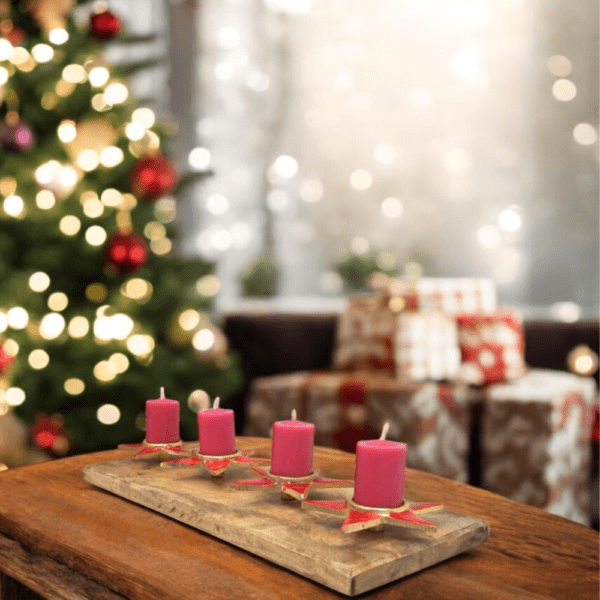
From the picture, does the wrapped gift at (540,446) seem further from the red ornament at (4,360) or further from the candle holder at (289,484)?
the red ornament at (4,360)

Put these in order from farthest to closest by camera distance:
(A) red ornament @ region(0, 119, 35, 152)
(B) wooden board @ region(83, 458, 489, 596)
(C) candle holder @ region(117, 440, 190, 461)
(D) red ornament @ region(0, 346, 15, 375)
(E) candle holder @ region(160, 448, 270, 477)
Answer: (A) red ornament @ region(0, 119, 35, 152), (D) red ornament @ region(0, 346, 15, 375), (C) candle holder @ region(117, 440, 190, 461), (E) candle holder @ region(160, 448, 270, 477), (B) wooden board @ region(83, 458, 489, 596)

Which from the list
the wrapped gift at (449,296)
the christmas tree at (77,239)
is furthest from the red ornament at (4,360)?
the wrapped gift at (449,296)

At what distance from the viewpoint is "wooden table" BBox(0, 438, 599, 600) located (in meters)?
0.76

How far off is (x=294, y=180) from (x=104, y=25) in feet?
A: 5.91

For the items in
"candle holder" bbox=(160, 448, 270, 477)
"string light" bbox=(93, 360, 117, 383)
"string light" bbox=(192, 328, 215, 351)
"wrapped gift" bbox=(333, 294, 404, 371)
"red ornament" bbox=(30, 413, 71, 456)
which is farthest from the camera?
"wrapped gift" bbox=(333, 294, 404, 371)

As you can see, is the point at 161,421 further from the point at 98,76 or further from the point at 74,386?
the point at 98,76

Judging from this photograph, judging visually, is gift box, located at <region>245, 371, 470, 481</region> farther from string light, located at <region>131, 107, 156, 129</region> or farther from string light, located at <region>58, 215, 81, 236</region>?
string light, located at <region>131, 107, 156, 129</region>

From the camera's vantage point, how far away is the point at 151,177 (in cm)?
237

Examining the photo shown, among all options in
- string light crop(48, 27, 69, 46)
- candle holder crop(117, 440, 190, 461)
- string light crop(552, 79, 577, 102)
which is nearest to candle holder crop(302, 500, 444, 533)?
candle holder crop(117, 440, 190, 461)

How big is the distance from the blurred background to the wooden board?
123 cm

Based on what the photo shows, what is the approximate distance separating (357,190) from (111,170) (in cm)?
176

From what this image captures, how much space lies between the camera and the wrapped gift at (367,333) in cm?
300

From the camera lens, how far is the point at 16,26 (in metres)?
2.32

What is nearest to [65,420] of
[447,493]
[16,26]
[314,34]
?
[16,26]
